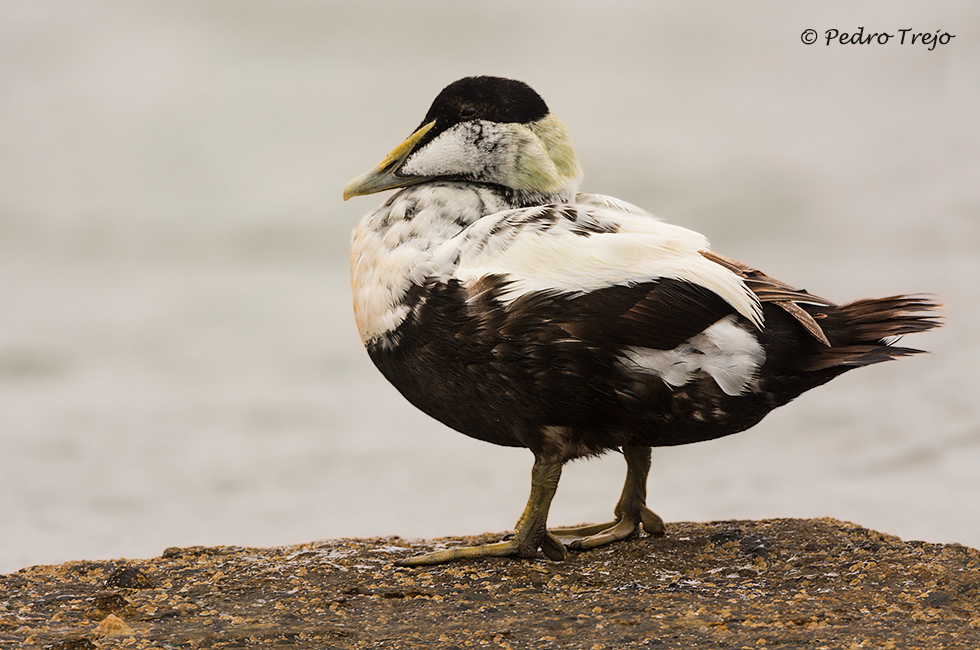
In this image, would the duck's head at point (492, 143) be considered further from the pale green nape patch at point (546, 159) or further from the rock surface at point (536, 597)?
the rock surface at point (536, 597)

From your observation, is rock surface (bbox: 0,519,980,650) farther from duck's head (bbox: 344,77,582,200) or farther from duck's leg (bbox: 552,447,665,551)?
duck's head (bbox: 344,77,582,200)

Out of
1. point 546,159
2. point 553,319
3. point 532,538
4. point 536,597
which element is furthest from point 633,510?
point 546,159

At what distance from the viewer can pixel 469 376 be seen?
8.07ft

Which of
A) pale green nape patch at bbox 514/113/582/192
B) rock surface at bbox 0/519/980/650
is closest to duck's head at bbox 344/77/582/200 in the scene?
pale green nape patch at bbox 514/113/582/192

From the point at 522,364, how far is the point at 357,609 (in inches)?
23.3

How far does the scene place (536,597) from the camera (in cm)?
233

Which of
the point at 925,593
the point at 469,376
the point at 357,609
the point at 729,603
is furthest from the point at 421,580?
the point at 925,593

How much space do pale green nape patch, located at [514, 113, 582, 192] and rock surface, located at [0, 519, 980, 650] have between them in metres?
0.87

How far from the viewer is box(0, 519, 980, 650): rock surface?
209cm

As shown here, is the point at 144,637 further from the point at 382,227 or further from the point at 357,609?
the point at 382,227

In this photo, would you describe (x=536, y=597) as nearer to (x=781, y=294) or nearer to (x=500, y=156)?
(x=781, y=294)

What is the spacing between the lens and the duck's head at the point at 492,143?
268 centimetres

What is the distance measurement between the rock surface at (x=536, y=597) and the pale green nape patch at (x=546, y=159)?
0.87m

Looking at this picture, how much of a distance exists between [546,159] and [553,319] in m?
0.49
